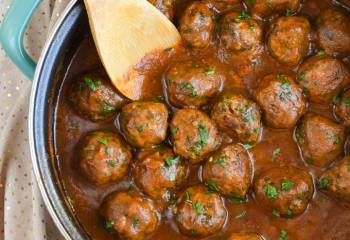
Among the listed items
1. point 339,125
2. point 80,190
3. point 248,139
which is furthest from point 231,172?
point 80,190

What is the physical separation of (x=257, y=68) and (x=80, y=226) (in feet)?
4.91

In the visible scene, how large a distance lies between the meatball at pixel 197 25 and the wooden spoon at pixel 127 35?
8cm

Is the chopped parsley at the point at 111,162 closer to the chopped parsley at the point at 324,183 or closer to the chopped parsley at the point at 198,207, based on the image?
the chopped parsley at the point at 198,207

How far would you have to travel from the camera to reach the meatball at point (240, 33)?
3600 mm

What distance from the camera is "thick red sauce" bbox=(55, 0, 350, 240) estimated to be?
3555mm

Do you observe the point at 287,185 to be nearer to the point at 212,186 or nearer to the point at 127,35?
the point at 212,186

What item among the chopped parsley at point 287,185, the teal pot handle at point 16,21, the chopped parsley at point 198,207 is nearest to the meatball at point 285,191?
the chopped parsley at point 287,185

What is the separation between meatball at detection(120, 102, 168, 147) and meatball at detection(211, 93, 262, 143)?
33 cm

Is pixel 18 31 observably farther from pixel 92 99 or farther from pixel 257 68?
pixel 257 68

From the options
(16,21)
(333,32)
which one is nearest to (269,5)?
(333,32)

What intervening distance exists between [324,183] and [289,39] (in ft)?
3.01

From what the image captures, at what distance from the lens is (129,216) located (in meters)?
3.43

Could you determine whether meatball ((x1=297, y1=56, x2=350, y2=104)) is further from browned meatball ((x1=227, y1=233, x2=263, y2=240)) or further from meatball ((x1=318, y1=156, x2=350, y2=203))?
browned meatball ((x1=227, y1=233, x2=263, y2=240))

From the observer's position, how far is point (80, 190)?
3.64 meters
